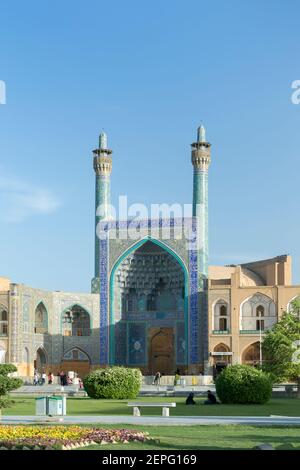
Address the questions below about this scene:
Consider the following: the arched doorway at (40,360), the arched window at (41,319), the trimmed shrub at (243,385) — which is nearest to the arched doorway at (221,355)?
the arched window at (41,319)

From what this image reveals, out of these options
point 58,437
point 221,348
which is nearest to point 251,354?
point 221,348

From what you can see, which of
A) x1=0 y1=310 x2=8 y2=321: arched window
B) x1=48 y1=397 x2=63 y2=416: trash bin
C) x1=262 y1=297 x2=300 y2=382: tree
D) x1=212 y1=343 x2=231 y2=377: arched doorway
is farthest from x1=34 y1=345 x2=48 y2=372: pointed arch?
x1=48 y1=397 x2=63 y2=416: trash bin

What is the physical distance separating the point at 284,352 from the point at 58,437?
1877 cm

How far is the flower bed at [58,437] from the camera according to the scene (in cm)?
1291

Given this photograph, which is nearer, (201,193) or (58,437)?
(58,437)

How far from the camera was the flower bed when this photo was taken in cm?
1291

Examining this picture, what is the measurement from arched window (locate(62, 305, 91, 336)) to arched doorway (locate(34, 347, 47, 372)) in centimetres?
175

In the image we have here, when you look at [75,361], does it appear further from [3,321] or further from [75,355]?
[3,321]

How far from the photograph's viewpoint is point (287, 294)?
47938mm

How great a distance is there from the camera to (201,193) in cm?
5019

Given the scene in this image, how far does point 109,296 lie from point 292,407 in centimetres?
2691

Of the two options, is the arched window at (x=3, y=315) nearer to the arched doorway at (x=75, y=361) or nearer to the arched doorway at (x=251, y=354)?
the arched doorway at (x=75, y=361)

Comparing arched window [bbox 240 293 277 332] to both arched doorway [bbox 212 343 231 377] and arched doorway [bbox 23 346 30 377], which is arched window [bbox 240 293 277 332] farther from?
arched doorway [bbox 23 346 30 377]

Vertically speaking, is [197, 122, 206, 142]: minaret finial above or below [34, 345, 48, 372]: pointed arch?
above
